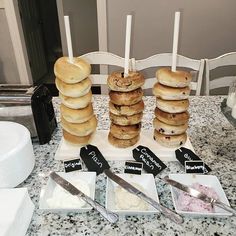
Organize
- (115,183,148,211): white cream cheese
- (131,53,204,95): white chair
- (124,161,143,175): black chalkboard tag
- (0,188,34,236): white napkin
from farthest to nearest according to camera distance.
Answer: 1. (131,53,204,95): white chair
2. (124,161,143,175): black chalkboard tag
3. (115,183,148,211): white cream cheese
4. (0,188,34,236): white napkin

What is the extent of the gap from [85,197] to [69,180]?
0.28ft

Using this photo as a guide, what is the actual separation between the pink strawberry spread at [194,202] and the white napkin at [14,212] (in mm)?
362

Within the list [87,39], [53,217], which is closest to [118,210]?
[53,217]

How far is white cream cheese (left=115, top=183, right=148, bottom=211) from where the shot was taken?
1.92 ft

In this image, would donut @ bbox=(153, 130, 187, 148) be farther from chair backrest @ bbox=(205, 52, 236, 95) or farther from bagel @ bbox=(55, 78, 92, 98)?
chair backrest @ bbox=(205, 52, 236, 95)

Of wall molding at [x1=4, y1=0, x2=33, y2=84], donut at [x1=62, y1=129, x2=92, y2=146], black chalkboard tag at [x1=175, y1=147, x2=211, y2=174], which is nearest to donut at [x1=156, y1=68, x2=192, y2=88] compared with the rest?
black chalkboard tag at [x1=175, y1=147, x2=211, y2=174]

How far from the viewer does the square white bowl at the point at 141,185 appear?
0.57 meters

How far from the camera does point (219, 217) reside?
0.58 metres

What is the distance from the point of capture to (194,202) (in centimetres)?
59

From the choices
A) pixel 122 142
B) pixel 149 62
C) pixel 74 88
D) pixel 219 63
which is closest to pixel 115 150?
pixel 122 142

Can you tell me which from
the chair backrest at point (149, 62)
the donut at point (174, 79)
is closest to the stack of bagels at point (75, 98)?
the donut at point (174, 79)

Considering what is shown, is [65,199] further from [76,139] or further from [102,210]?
[76,139]

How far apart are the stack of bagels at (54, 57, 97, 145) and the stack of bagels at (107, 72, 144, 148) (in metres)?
0.07

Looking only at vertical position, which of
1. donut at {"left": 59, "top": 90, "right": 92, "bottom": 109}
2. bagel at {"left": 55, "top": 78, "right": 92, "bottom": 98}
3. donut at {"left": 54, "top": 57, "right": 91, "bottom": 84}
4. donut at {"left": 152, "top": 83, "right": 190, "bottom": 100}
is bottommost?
donut at {"left": 59, "top": 90, "right": 92, "bottom": 109}
